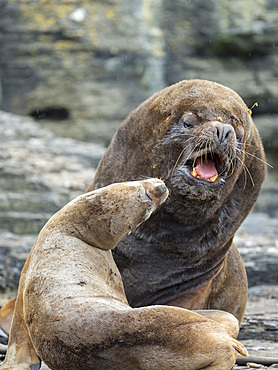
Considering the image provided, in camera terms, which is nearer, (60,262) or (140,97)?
(60,262)

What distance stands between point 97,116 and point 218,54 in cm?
379

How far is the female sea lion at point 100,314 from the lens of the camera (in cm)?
285

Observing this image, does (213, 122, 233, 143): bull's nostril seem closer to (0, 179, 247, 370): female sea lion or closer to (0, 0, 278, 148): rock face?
(0, 179, 247, 370): female sea lion

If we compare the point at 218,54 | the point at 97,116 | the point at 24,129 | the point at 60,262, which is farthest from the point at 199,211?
the point at 218,54

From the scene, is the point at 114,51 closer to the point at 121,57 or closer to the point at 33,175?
the point at 121,57

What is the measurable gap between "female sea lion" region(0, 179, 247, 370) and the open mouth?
24.3 inches

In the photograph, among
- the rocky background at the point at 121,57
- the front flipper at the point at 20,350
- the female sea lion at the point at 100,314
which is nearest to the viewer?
the female sea lion at the point at 100,314

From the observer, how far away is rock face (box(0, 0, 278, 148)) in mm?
16281

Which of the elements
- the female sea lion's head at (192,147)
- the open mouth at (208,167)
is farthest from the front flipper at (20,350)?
the open mouth at (208,167)

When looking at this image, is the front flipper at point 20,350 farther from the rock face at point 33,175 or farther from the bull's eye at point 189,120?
the rock face at point 33,175

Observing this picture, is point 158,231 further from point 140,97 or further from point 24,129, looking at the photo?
point 140,97

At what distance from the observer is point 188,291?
462 cm

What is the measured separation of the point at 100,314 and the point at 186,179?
1.44 m

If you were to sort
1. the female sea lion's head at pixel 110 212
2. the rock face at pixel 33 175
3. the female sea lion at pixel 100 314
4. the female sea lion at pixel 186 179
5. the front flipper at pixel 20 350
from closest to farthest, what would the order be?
the female sea lion at pixel 100 314 < the female sea lion's head at pixel 110 212 < the front flipper at pixel 20 350 < the female sea lion at pixel 186 179 < the rock face at pixel 33 175
